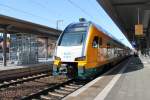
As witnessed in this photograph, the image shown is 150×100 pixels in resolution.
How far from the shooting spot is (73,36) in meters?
16.6

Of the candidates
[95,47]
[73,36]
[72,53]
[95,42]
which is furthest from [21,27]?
[72,53]

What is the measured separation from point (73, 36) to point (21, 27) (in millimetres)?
14783

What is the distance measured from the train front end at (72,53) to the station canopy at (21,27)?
32.6ft

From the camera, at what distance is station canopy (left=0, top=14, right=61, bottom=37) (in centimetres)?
2618

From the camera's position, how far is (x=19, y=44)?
92.2ft

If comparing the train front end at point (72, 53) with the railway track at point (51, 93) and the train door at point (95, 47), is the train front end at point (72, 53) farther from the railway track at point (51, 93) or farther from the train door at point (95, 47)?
the railway track at point (51, 93)

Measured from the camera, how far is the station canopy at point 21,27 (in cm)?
2618

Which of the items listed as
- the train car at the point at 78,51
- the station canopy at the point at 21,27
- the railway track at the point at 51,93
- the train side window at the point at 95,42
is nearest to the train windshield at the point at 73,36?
the train car at the point at 78,51

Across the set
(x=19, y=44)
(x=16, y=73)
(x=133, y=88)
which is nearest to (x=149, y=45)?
(x=19, y=44)

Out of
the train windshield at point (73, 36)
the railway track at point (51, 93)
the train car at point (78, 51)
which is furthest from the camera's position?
the train windshield at point (73, 36)

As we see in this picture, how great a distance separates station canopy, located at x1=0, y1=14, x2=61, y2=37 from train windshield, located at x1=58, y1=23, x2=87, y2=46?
31.5ft

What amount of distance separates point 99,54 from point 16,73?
5211 mm

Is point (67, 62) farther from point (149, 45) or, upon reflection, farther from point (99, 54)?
point (149, 45)

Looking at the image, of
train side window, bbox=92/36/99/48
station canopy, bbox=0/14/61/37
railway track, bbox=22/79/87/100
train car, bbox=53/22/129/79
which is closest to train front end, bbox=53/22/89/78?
train car, bbox=53/22/129/79
